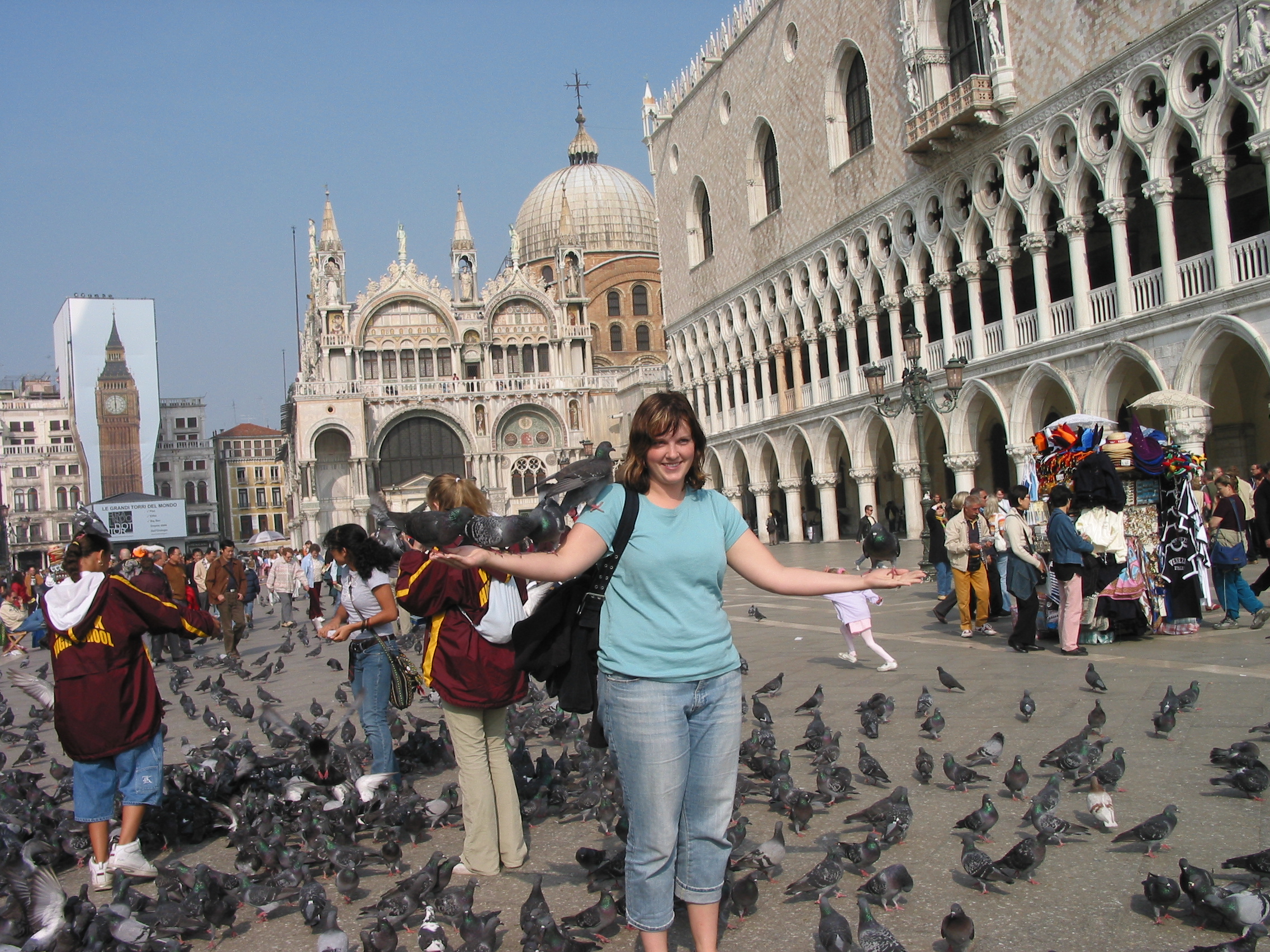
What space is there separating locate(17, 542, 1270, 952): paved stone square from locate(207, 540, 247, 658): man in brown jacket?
4239 mm

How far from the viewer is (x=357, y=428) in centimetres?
4328

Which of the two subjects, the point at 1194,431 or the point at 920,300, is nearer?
the point at 1194,431

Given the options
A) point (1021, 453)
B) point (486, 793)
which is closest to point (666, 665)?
point (486, 793)

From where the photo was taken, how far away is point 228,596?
45.2 ft

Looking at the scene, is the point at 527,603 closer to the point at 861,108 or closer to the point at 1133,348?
the point at 1133,348

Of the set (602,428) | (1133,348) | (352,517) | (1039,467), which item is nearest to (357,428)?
(352,517)

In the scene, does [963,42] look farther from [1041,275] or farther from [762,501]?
[762,501]

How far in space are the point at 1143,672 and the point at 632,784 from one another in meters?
5.56

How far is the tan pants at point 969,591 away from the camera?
9.84 metres

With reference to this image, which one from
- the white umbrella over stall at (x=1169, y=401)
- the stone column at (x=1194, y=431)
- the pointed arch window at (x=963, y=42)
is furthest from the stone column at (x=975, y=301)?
the white umbrella over stall at (x=1169, y=401)

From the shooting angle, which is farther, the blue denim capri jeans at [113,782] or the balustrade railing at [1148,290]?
the balustrade railing at [1148,290]

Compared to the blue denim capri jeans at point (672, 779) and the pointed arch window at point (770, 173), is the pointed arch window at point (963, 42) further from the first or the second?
the blue denim capri jeans at point (672, 779)

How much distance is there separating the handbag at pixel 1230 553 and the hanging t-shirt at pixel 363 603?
6902 mm

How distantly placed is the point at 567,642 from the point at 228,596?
11548 mm
